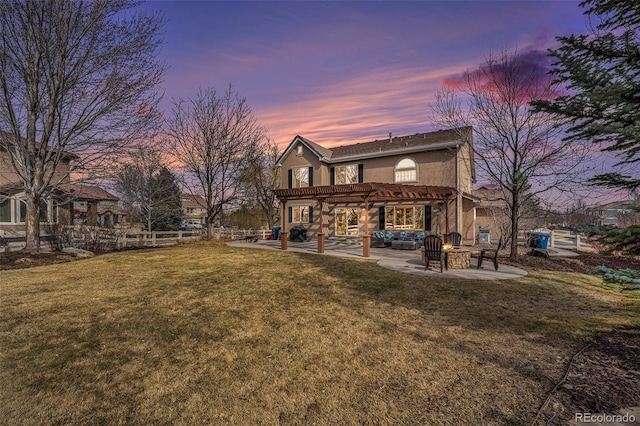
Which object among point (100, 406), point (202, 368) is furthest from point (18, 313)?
point (202, 368)

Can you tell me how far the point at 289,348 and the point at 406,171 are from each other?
1523 cm

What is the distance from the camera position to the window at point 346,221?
1910cm

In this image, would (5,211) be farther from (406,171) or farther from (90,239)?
(406,171)

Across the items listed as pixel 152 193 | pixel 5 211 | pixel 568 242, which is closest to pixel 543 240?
pixel 568 242

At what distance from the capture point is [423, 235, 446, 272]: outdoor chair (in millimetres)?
8939

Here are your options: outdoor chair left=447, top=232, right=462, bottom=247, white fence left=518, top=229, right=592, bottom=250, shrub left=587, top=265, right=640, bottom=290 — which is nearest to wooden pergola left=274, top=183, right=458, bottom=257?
outdoor chair left=447, top=232, right=462, bottom=247

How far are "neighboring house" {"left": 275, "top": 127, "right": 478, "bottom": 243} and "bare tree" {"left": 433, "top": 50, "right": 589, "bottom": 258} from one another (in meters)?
1.52

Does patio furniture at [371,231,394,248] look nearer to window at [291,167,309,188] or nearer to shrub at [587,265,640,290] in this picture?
window at [291,167,309,188]

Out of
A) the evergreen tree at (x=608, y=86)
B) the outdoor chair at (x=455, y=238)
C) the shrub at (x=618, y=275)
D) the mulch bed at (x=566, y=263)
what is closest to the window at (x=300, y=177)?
the outdoor chair at (x=455, y=238)

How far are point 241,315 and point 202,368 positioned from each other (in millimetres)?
1815

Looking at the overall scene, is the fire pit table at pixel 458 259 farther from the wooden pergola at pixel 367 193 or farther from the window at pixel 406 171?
the window at pixel 406 171

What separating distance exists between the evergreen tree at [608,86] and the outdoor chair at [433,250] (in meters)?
5.44

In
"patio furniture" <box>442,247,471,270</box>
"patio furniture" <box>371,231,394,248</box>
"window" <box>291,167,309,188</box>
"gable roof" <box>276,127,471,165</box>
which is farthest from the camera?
"window" <box>291,167,309,188</box>

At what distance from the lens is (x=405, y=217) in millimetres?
16969
